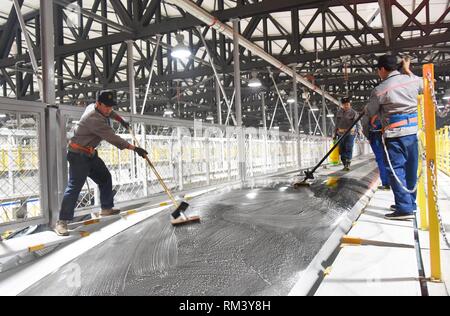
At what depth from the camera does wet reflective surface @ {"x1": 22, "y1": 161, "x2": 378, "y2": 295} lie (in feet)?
7.55

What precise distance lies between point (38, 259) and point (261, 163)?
10.0 metres

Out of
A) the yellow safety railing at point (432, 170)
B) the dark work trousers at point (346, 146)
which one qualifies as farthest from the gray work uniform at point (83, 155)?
the dark work trousers at point (346, 146)

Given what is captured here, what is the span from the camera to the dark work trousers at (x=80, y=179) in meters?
4.20

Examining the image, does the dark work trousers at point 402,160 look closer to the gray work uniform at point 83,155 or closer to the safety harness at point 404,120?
the safety harness at point 404,120

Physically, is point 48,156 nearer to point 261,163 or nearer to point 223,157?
point 223,157

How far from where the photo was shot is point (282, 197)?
5512 millimetres

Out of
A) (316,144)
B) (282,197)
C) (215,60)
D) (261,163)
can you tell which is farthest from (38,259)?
(316,144)

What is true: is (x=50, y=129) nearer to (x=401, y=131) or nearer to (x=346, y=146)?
(x=401, y=131)

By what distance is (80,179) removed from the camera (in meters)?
4.32

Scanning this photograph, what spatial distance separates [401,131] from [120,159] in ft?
17.0

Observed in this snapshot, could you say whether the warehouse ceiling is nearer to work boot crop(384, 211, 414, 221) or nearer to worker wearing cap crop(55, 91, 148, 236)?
worker wearing cap crop(55, 91, 148, 236)

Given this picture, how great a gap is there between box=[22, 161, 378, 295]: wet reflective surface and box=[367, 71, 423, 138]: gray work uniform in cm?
109

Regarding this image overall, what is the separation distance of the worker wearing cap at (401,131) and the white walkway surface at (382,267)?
0.44 m

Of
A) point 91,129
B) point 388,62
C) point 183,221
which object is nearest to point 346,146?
point 388,62
